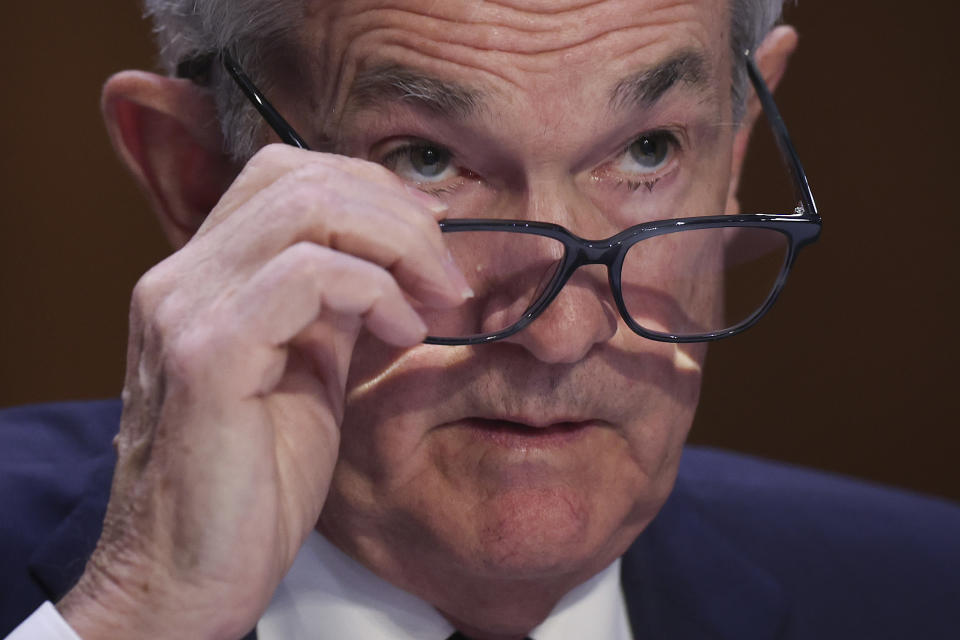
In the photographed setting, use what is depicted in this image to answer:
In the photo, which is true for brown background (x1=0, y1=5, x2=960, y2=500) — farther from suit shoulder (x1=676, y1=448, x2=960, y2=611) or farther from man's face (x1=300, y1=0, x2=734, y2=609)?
man's face (x1=300, y1=0, x2=734, y2=609)

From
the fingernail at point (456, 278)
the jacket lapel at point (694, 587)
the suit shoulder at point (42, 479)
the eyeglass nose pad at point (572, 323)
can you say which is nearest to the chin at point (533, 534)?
the eyeglass nose pad at point (572, 323)

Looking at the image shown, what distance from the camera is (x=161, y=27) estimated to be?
66.2 inches

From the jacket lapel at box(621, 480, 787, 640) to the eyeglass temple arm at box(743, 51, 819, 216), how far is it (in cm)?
66

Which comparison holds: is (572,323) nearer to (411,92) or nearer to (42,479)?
(411,92)

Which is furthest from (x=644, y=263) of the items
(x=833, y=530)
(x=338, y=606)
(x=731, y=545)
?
(x=833, y=530)

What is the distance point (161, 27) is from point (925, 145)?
2183mm

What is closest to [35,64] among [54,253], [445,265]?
[54,253]

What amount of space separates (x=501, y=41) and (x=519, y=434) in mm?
448

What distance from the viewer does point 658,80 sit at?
138 cm

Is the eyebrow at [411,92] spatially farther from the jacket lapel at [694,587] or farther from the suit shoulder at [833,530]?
the suit shoulder at [833,530]

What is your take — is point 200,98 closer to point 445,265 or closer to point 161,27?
point 161,27

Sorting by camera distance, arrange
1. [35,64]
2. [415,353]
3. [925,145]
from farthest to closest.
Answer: [925,145] → [35,64] → [415,353]

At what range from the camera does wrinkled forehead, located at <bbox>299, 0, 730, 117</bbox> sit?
4.31 ft

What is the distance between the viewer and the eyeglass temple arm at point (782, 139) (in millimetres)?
1530
